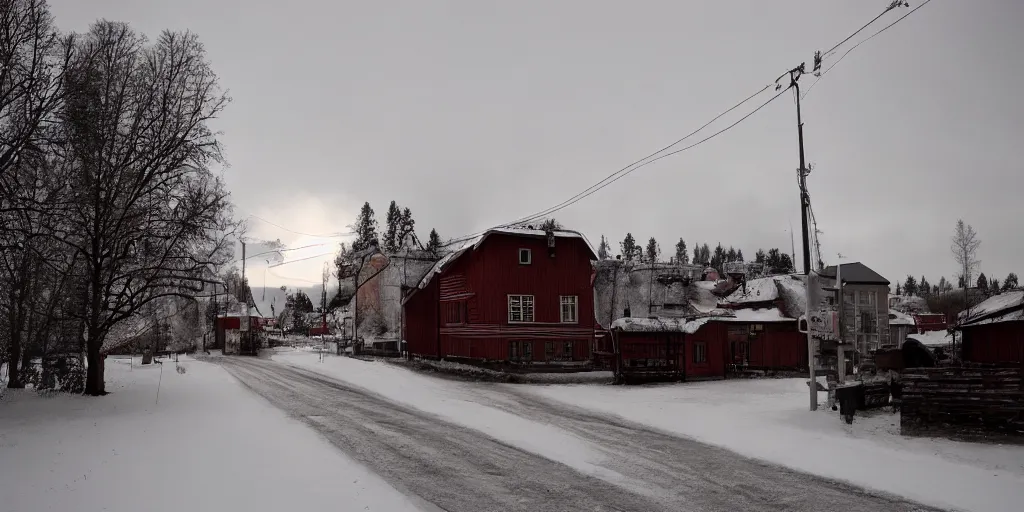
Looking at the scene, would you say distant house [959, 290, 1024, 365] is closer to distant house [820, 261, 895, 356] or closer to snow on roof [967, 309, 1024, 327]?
snow on roof [967, 309, 1024, 327]

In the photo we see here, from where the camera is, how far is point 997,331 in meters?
20.1

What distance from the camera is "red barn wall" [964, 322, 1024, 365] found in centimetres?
1927

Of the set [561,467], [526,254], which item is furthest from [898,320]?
[561,467]

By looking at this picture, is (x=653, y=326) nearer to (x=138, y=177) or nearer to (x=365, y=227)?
(x=138, y=177)

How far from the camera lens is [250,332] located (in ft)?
198

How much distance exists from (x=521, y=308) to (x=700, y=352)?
9.73 meters

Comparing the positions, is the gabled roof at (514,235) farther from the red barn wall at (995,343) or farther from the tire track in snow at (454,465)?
the red barn wall at (995,343)

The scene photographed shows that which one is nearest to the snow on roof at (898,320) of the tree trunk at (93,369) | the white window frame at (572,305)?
the white window frame at (572,305)

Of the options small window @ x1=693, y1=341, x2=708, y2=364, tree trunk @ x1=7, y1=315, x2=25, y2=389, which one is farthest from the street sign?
tree trunk @ x1=7, y1=315, x2=25, y2=389

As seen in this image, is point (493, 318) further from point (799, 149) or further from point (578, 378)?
point (799, 149)

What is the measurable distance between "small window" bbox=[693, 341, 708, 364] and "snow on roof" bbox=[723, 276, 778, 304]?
12599 millimetres

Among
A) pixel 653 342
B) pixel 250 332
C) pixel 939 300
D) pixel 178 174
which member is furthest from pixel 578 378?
pixel 939 300

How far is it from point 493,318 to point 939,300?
11438 centimetres

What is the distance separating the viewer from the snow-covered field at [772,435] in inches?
423
